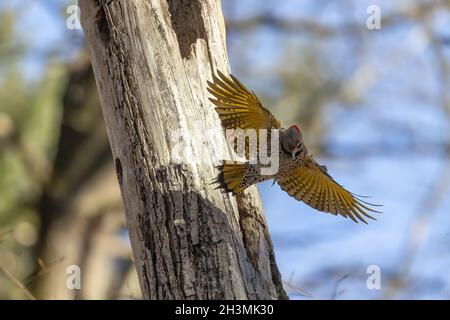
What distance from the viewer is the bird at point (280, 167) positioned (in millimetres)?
2883

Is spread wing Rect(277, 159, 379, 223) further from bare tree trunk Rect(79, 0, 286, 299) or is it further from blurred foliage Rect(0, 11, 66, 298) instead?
blurred foliage Rect(0, 11, 66, 298)

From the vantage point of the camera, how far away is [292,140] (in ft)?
9.68

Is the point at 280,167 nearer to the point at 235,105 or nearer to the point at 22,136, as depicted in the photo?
the point at 235,105

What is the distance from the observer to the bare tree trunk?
108 inches

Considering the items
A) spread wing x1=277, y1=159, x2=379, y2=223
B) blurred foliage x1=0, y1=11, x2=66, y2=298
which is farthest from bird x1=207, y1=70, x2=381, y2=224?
blurred foliage x1=0, y1=11, x2=66, y2=298

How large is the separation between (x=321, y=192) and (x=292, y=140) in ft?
1.21

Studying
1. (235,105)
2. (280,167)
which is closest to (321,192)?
(280,167)

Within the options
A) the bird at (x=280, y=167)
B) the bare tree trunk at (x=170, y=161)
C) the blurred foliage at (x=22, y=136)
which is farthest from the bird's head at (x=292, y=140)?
the blurred foliage at (x=22, y=136)

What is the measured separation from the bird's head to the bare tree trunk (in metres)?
0.27

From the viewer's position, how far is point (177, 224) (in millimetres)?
2781

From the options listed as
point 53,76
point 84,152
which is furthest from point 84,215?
point 53,76

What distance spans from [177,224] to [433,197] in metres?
5.76

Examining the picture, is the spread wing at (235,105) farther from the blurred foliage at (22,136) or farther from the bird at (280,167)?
the blurred foliage at (22,136)
